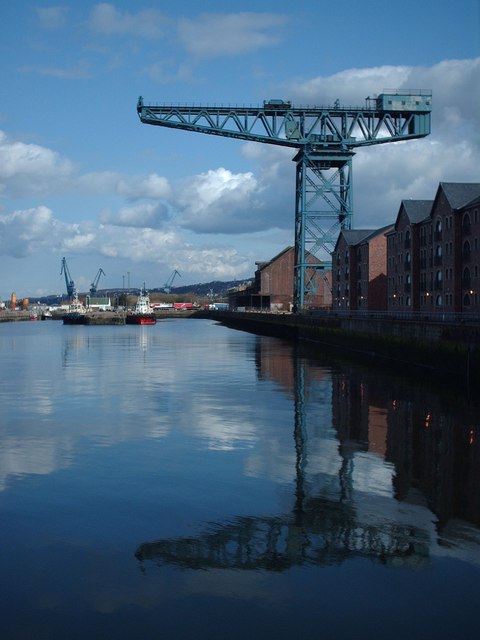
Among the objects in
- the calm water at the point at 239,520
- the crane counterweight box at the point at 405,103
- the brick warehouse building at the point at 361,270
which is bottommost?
the calm water at the point at 239,520

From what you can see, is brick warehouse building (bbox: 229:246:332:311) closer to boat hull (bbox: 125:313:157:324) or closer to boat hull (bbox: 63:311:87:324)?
boat hull (bbox: 125:313:157:324)

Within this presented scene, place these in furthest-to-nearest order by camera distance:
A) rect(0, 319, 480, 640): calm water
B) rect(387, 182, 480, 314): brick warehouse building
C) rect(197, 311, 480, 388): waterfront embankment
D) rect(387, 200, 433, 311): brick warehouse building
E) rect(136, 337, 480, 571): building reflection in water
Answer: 1. rect(387, 200, 433, 311): brick warehouse building
2. rect(387, 182, 480, 314): brick warehouse building
3. rect(197, 311, 480, 388): waterfront embankment
4. rect(136, 337, 480, 571): building reflection in water
5. rect(0, 319, 480, 640): calm water

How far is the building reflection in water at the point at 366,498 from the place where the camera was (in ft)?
33.0

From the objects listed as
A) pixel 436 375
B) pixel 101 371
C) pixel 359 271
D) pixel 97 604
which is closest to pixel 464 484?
pixel 97 604

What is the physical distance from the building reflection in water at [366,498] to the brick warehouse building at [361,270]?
3998cm

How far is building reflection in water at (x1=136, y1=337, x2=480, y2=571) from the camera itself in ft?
33.0

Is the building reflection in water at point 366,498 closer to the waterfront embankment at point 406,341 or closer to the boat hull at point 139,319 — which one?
the waterfront embankment at point 406,341

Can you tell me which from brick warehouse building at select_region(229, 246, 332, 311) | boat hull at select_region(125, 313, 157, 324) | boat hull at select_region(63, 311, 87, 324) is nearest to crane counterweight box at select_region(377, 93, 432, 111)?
brick warehouse building at select_region(229, 246, 332, 311)

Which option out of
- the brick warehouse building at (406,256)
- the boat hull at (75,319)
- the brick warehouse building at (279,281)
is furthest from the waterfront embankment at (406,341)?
the boat hull at (75,319)

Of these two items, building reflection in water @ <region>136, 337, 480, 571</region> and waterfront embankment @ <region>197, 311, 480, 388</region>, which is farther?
waterfront embankment @ <region>197, 311, 480, 388</region>

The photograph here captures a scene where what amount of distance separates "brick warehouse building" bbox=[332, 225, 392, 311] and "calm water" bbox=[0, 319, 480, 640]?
40654 mm

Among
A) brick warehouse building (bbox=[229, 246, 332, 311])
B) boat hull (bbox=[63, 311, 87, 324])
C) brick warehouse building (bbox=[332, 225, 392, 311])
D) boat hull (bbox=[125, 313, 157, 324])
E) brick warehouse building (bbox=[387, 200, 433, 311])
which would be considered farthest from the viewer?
boat hull (bbox=[63, 311, 87, 324])

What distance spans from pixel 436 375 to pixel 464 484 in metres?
18.8

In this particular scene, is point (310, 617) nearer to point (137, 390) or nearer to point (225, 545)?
point (225, 545)
